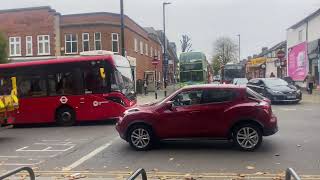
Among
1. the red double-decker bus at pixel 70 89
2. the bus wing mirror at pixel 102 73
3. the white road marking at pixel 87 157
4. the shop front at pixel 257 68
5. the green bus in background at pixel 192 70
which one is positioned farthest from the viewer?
the shop front at pixel 257 68

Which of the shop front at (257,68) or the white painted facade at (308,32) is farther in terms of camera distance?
the shop front at (257,68)

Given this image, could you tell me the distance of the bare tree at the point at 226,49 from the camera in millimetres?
95125

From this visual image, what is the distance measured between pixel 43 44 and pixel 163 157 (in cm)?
3446

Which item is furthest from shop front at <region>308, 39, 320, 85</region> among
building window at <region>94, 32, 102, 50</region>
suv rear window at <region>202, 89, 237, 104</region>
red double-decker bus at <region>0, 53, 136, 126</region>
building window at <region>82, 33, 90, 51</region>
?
suv rear window at <region>202, 89, 237, 104</region>

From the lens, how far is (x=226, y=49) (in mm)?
95875

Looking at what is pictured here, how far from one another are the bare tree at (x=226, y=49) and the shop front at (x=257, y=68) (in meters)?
24.2

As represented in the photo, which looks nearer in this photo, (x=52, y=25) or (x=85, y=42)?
(x=52, y=25)

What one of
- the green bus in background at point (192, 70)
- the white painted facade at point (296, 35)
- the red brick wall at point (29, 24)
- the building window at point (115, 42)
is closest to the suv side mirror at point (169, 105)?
the green bus in background at point (192, 70)

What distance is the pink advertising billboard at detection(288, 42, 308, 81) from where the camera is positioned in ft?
133

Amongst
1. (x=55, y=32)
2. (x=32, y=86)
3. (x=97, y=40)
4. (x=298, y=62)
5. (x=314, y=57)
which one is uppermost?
(x=55, y=32)

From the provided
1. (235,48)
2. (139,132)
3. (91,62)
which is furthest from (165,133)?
(235,48)

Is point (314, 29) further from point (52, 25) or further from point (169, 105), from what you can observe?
point (169, 105)

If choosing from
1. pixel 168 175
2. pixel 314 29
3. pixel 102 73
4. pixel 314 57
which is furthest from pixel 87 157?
pixel 314 29

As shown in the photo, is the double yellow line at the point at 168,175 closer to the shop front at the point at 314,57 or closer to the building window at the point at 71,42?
the shop front at the point at 314,57
